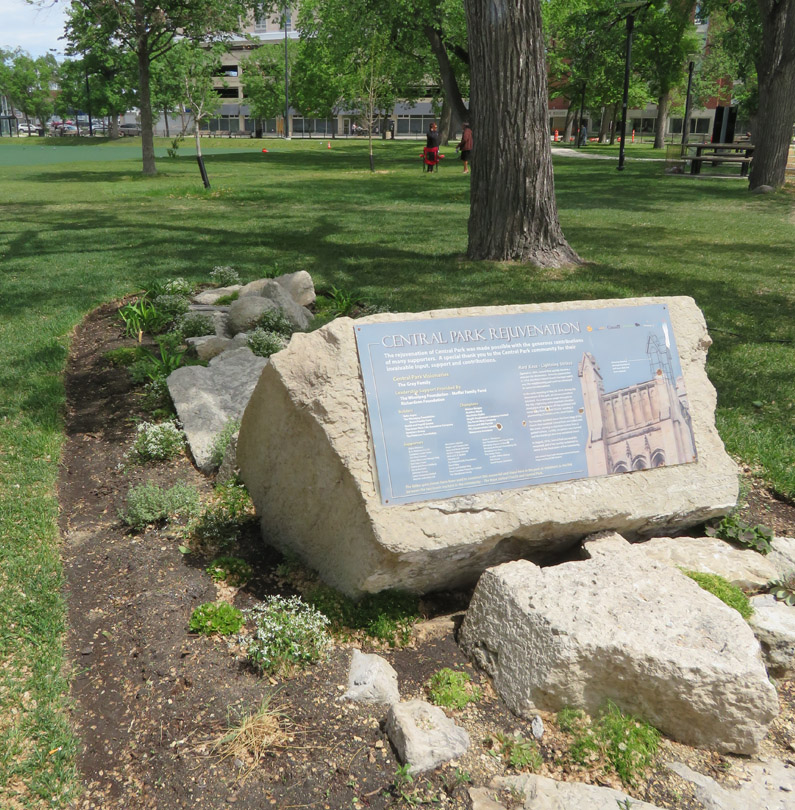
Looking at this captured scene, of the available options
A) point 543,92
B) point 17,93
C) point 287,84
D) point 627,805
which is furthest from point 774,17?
point 17,93

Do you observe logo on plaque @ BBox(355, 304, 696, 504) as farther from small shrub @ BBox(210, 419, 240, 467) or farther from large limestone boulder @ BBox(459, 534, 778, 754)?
small shrub @ BBox(210, 419, 240, 467)

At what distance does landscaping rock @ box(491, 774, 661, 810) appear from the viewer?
275 cm

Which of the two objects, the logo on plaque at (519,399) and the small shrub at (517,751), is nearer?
the small shrub at (517,751)

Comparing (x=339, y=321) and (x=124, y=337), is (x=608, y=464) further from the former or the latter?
(x=124, y=337)

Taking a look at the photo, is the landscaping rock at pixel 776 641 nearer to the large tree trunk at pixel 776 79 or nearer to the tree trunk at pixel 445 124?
the large tree trunk at pixel 776 79

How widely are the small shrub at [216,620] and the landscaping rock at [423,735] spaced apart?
0.98 meters

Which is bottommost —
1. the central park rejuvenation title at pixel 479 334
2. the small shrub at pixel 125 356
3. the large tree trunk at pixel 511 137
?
the small shrub at pixel 125 356

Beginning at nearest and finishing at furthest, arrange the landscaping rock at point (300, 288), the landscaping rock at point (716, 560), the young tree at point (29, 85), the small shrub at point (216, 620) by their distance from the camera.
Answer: the small shrub at point (216, 620) < the landscaping rock at point (716, 560) < the landscaping rock at point (300, 288) < the young tree at point (29, 85)

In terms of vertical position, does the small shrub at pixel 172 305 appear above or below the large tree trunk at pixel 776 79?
below

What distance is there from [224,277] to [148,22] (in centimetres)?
1797

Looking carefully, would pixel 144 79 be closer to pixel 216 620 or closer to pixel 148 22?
pixel 148 22

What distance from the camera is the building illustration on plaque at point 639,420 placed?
3.96 metres

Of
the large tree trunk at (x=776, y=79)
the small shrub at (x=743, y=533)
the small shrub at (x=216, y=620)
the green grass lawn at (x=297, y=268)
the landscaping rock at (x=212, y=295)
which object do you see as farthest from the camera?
the large tree trunk at (x=776, y=79)

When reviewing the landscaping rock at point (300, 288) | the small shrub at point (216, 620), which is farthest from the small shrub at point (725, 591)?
the landscaping rock at point (300, 288)
